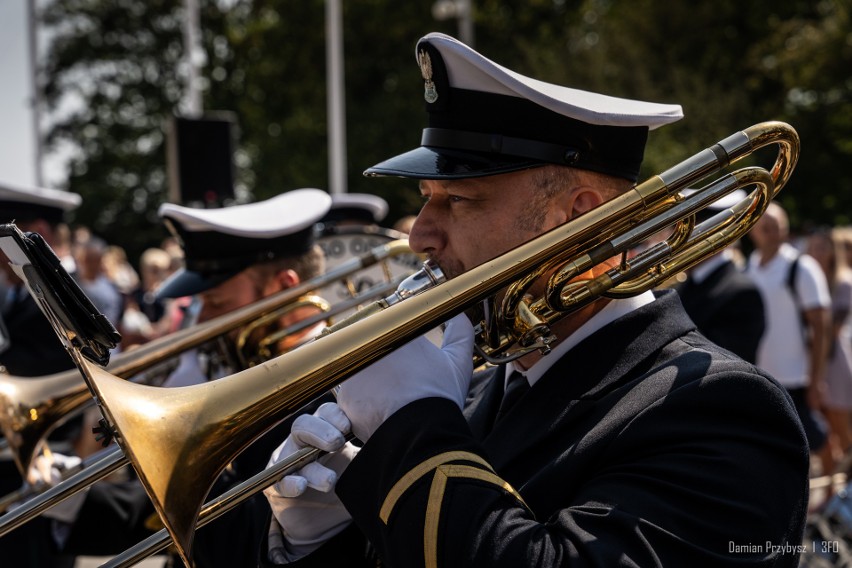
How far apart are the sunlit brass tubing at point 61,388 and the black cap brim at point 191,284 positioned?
236 millimetres

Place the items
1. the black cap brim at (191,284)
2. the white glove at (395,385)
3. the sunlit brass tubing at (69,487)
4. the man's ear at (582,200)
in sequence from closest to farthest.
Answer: the white glove at (395,385) → the man's ear at (582,200) → the sunlit brass tubing at (69,487) → the black cap brim at (191,284)

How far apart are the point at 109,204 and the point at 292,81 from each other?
8.19 meters

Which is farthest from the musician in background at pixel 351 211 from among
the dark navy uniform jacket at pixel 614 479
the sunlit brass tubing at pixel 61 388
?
the dark navy uniform jacket at pixel 614 479

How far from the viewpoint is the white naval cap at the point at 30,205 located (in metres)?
5.14

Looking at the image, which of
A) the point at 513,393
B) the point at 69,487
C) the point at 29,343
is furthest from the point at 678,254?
the point at 29,343

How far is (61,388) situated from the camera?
123 inches

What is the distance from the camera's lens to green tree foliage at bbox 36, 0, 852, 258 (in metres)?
18.6

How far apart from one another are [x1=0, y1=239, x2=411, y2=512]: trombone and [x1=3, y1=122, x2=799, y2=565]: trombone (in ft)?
4.48

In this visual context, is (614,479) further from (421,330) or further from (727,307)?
(727,307)

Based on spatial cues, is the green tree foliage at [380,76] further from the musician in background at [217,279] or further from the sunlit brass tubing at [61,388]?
the sunlit brass tubing at [61,388]

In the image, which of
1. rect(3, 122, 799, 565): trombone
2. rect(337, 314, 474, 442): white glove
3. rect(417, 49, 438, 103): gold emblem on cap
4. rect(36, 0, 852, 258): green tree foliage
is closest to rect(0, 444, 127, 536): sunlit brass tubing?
rect(3, 122, 799, 565): trombone

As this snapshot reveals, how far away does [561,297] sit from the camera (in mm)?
1980

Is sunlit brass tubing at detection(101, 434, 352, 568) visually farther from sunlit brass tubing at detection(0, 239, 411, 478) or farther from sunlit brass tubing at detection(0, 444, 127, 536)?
sunlit brass tubing at detection(0, 239, 411, 478)

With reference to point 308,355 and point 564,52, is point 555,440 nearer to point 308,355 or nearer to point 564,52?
point 308,355
